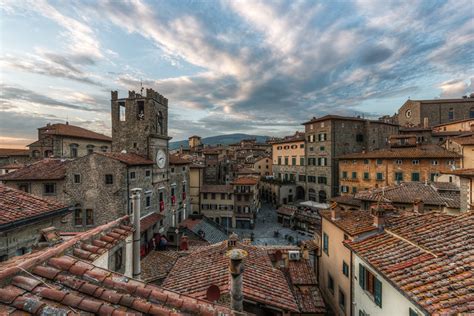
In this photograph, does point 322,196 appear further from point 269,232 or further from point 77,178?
point 77,178

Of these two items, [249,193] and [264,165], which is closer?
[249,193]

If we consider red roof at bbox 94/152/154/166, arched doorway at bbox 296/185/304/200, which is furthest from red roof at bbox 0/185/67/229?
arched doorway at bbox 296/185/304/200

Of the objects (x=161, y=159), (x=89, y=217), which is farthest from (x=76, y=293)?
(x=161, y=159)

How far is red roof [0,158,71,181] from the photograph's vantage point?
2300cm

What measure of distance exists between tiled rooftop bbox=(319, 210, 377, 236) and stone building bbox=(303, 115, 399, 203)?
119 ft

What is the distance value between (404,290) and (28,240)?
1207cm

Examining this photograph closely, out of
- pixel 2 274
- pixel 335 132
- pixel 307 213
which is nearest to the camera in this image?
pixel 2 274

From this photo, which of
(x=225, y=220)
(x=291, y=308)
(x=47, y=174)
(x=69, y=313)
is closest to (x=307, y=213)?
(x=225, y=220)

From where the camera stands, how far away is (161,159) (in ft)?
99.8

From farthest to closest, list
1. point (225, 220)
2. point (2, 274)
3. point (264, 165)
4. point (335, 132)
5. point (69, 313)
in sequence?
point (264, 165), point (335, 132), point (225, 220), point (2, 274), point (69, 313)

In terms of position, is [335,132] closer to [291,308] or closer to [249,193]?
[249,193]

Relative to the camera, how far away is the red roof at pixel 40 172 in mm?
23000

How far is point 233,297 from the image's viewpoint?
485 cm

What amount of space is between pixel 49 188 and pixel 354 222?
27.2 meters
